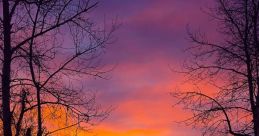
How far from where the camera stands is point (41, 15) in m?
17.4

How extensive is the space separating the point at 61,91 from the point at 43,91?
3.82ft

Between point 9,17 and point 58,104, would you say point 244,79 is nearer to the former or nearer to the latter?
point 58,104

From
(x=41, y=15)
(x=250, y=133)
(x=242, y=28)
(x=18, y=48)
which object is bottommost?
(x=250, y=133)

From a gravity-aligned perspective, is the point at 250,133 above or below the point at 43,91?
below

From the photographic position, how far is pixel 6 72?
15.5m

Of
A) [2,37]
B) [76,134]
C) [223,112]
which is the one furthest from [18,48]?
[223,112]

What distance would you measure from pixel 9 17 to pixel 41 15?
1.60m

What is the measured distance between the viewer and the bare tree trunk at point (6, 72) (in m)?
15.2

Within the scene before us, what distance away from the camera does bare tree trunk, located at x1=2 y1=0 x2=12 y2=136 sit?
15.2 meters

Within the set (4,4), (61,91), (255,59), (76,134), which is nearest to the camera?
(4,4)

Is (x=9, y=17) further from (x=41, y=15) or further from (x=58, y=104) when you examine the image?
(x=58, y=104)

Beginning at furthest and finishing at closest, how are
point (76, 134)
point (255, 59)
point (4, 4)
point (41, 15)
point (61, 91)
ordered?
point (255, 59), point (76, 134), point (61, 91), point (41, 15), point (4, 4)

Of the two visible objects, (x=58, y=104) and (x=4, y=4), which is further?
(x=58, y=104)

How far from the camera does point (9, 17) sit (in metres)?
16.0
